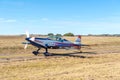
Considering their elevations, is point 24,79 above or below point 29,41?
below

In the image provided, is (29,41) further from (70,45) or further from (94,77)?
(94,77)

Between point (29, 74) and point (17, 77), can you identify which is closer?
point (17, 77)

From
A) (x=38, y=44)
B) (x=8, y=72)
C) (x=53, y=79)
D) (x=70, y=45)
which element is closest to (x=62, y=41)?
(x=70, y=45)

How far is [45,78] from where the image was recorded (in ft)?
49.9

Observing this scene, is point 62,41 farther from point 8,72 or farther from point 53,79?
point 53,79

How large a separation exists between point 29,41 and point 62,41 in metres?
4.33

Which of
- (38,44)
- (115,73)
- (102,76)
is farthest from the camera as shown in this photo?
(38,44)

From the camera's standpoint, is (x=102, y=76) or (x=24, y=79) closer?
(x=24, y=79)

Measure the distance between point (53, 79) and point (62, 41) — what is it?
701 inches

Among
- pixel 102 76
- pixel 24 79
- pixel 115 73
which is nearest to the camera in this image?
pixel 24 79

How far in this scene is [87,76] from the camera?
625 inches

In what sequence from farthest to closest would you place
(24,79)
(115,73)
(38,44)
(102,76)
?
(38,44), (115,73), (102,76), (24,79)

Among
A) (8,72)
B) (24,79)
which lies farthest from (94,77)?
(8,72)

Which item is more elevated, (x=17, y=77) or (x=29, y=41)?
(x=29, y=41)
